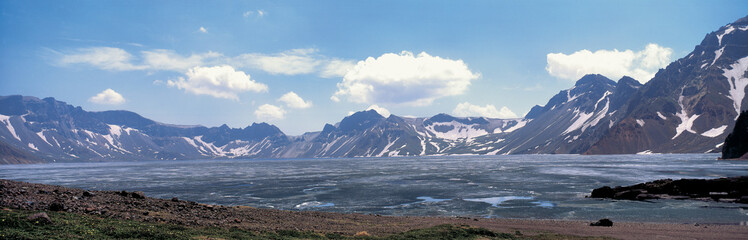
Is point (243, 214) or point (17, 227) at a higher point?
point (17, 227)

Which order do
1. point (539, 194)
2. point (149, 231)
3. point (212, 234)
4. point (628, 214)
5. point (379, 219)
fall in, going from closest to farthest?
point (149, 231) → point (212, 234) → point (379, 219) → point (628, 214) → point (539, 194)

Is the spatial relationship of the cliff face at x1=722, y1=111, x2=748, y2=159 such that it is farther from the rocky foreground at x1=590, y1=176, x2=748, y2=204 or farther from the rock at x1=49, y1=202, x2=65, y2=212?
the rock at x1=49, y1=202, x2=65, y2=212

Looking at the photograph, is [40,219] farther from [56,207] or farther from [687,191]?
[687,191]

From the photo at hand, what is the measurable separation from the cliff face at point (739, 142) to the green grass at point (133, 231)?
235 m

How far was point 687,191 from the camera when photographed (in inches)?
2090

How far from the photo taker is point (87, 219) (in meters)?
22.5

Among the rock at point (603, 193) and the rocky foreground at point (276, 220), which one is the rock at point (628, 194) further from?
the rocky foreground at point (276, 220)

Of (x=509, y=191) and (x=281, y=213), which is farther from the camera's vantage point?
(x=509, y=191)

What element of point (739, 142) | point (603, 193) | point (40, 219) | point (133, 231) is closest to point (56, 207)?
point (40, 219)

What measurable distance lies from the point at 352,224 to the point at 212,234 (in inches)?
526

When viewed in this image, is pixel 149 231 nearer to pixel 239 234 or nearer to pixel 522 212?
pixel 239 234

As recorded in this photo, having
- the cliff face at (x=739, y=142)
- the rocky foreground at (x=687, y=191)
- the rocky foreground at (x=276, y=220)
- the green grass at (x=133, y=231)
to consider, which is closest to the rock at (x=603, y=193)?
the rocky foreground at (x=687, y=191)

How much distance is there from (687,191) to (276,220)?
54.9m

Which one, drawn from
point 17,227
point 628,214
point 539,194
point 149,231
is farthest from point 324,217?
point 539,194
